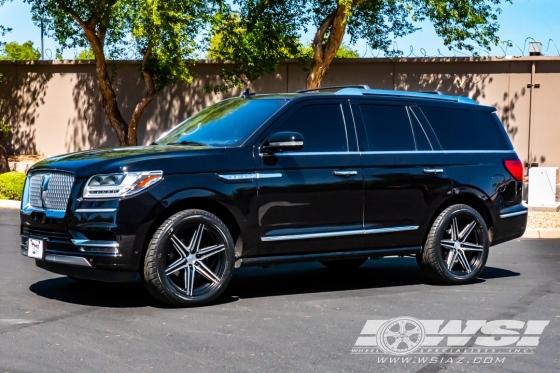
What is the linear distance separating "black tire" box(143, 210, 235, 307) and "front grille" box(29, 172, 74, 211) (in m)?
0.86

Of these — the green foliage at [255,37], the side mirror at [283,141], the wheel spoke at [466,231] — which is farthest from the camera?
Answer: the green foliage at [255,37]

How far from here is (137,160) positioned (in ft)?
25.4

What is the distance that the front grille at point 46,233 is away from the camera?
7.77 m

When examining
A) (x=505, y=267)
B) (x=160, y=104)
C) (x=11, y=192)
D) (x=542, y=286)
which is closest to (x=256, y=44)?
(x=160, y=104)

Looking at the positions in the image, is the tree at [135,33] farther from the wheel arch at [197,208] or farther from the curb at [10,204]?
the wheel arch at [197,208]

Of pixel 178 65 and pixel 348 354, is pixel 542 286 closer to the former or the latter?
pixel 348 354

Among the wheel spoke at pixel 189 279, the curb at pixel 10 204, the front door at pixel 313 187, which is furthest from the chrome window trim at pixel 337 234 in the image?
the curb at pixel 10 204

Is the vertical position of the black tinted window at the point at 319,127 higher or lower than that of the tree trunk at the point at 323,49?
lower

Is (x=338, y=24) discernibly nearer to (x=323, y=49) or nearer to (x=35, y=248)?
(x=323, y=49)

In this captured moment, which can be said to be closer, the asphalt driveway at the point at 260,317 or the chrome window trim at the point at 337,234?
the asphalt driveway at the point at 260,317

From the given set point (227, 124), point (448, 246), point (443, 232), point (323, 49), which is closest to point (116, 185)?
point (227, 124)

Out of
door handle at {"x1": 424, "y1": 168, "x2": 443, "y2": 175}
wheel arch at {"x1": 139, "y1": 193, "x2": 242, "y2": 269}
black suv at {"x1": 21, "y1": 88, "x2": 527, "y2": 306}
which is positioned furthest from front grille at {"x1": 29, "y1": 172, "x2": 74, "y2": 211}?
door handle at {"x1": 424, "y1": 168, "x2": 443, "y2": 175}

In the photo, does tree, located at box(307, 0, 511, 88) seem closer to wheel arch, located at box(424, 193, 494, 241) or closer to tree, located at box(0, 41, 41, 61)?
wheel arch, located at box(424, 193, 494, 241)

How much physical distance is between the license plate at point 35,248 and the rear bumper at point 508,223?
4830 millimetres
